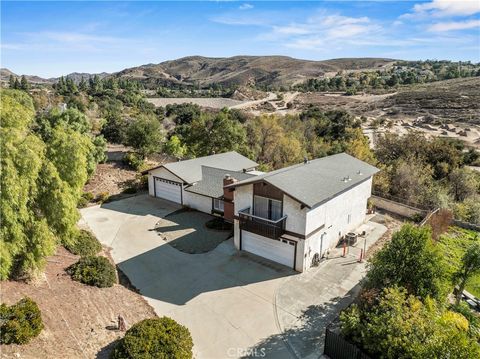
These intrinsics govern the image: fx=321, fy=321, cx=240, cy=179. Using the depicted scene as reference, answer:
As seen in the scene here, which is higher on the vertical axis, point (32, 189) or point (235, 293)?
point (32, 189)

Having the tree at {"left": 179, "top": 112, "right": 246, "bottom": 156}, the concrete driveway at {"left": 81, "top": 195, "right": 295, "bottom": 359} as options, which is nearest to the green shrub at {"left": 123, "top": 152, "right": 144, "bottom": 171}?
the tree at {"left": 179, "top": 112, "right": 246, "bottom": 156}

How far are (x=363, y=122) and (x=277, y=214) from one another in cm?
6109

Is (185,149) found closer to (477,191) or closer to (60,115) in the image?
(60,115)

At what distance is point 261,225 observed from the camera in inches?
765

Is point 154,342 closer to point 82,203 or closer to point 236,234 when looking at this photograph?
point 236,234

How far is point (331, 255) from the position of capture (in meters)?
21.1

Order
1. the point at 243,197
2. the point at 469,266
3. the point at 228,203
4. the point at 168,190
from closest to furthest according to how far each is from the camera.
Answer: the point at 469,266 → the point at 243,197 → the point at 228,203 → the point at 168,190

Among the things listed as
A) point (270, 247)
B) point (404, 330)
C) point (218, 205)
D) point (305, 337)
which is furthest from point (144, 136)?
point (404, 330)

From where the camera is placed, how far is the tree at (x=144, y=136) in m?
37.8

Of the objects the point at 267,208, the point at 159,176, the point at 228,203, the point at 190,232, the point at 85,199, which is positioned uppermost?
the point at 267,208

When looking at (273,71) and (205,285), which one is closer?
(205,285)

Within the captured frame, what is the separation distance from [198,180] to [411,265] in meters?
19.1

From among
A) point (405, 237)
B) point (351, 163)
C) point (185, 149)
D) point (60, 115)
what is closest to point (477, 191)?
point (351, 163)

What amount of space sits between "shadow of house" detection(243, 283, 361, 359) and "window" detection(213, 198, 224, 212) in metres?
12.6
